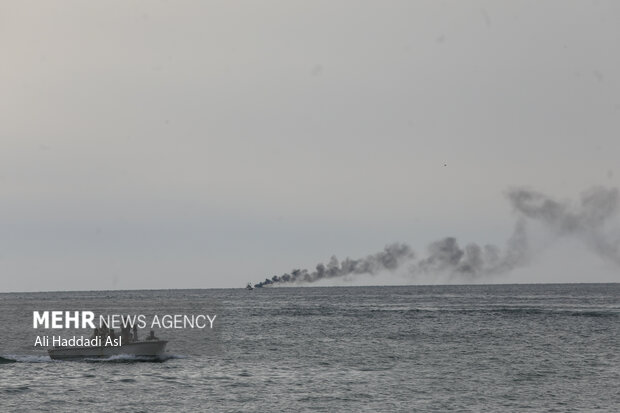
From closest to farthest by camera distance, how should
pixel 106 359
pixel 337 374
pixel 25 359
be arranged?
pixel 337 374 < pixel 106 359 < pixel 25 359

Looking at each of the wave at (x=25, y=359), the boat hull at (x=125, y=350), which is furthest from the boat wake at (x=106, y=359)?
the boat hull at (x=125, y=350)

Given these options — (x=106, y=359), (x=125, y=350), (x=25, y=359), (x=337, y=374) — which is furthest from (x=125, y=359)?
(x=337, y=374)

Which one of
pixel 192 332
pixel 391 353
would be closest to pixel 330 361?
pixel 391 353

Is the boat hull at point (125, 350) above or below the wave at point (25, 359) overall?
above

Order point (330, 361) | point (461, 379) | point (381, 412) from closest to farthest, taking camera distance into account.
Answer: point (381, 412) < point (461, 379) < point (330, 361)

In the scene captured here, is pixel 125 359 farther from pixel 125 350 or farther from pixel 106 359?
pixel 106 359

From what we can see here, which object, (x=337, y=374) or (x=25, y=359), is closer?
(x=337, y=374)

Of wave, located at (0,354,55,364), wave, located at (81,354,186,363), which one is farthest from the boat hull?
wave, located at (0,354,55,364)

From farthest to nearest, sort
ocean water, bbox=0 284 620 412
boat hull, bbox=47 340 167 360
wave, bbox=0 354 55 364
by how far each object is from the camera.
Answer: wave, bbox=0 354 55 364 < boat hull, bbox=47 340 167 360 < ocean water, bbox=0 284 620 412

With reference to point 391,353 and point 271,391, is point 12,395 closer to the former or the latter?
point 271,391

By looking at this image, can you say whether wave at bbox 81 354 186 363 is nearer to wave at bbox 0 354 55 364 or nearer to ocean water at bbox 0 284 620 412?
ocean water at bbox 0 284 620 412

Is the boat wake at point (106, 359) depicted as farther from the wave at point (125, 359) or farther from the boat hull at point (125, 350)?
the boat hull at point (125, 350)

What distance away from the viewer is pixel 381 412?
46469 mm

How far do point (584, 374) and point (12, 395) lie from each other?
38958 millimetres
